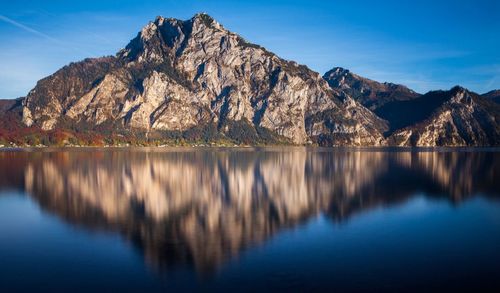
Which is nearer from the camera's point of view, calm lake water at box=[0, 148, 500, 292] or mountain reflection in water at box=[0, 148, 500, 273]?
calm lake water at box=[0, 148, 500, 292]

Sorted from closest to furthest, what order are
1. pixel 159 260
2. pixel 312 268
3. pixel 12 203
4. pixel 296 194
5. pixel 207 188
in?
1. pixel 312 268
2. pixel 159 260
3. pixel 12 203
4. pixel 296 194
5. pixel 207 188

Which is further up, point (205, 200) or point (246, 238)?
point (205, 200)

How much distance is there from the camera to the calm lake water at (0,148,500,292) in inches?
814

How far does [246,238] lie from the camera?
28703mm

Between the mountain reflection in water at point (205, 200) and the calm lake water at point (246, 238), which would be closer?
the calm lake water at point (246, 238)

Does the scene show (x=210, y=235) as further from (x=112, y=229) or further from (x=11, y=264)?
(x=11, y=264)

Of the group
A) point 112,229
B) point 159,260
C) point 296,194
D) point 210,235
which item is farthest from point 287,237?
point 296,194

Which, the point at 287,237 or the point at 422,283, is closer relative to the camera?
the point at 422,283

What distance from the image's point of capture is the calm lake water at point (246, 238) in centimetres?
2067

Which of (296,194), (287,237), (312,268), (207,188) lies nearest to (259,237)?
(287,237)

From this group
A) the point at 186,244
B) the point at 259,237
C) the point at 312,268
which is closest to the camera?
the point at 312,268

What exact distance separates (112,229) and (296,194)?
78.8 ft

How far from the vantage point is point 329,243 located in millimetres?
27828

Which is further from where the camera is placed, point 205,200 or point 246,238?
point 205,200
